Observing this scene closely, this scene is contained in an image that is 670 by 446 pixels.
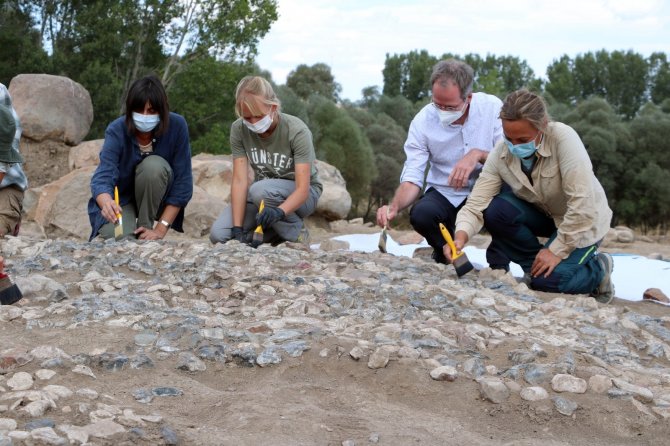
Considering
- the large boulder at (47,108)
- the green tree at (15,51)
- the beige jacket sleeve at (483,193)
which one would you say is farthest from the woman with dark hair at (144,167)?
the green tree at (15,51)

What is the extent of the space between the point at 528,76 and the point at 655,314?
28027 millimetres

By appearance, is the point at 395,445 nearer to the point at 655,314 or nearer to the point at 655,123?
the point at 655,314

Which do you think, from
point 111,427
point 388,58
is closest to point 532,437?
point 111,427

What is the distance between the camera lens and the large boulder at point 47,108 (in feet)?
35.4

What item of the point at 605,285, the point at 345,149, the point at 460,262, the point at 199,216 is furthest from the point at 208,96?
the point at 460,262

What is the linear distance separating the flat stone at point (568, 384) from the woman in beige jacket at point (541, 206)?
1.70 metres

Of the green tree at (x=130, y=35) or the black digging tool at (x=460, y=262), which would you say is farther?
the green tree at (x=130, y=35)

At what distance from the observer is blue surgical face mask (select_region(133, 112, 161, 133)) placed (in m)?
5.36

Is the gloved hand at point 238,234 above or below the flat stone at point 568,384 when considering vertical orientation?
below

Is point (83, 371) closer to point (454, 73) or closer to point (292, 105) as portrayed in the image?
point (454, 73)

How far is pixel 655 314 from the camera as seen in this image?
189 inches

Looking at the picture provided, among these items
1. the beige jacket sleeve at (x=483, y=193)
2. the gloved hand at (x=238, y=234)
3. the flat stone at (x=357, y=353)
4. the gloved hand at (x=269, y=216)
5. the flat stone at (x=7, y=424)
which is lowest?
the gloved hand at (x=238, y=234)

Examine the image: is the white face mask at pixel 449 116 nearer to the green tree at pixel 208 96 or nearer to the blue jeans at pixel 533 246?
the blue jeans at pixel 533 246

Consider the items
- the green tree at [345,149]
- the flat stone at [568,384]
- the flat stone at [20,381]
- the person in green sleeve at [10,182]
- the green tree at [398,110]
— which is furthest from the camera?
the green tree at [398,110]
